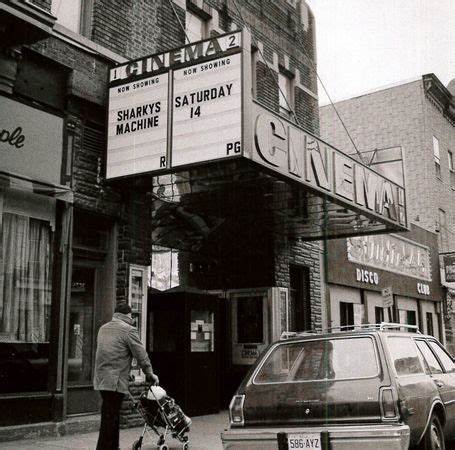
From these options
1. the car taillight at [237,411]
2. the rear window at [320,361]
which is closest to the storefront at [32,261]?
the car taillight at [237,411]

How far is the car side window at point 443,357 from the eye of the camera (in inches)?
320

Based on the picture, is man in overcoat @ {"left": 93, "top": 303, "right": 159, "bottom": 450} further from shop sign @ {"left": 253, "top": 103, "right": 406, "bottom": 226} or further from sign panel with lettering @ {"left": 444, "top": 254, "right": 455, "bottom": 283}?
sign panel with lettering @ {"left": 444, "top": 254, "right": 455, "bottom": 283}

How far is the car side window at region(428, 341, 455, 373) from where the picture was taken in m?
8.14

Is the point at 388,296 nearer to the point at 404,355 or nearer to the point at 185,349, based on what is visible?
the point at 185,349

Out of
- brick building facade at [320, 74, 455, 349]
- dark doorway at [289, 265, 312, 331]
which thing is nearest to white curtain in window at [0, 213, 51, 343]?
dark doorway at [289, 265, 312, 331]

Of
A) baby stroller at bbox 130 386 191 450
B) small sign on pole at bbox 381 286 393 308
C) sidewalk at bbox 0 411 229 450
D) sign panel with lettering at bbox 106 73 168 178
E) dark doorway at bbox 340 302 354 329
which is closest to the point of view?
baby stroller at bbox 130 386 191 450

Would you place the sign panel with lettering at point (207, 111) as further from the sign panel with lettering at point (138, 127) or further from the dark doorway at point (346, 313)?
the dark doorway at point (346, 313)

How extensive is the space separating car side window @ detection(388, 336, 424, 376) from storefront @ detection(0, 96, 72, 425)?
504 cm

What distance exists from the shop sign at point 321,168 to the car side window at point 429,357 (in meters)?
3.49

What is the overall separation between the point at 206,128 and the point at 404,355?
4.38 metres

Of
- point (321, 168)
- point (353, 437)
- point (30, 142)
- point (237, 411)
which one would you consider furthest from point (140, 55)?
point (353, 437)

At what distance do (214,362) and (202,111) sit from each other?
5594mm

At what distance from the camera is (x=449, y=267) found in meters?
25.9

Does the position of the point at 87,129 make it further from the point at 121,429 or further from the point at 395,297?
the point at 395,297
